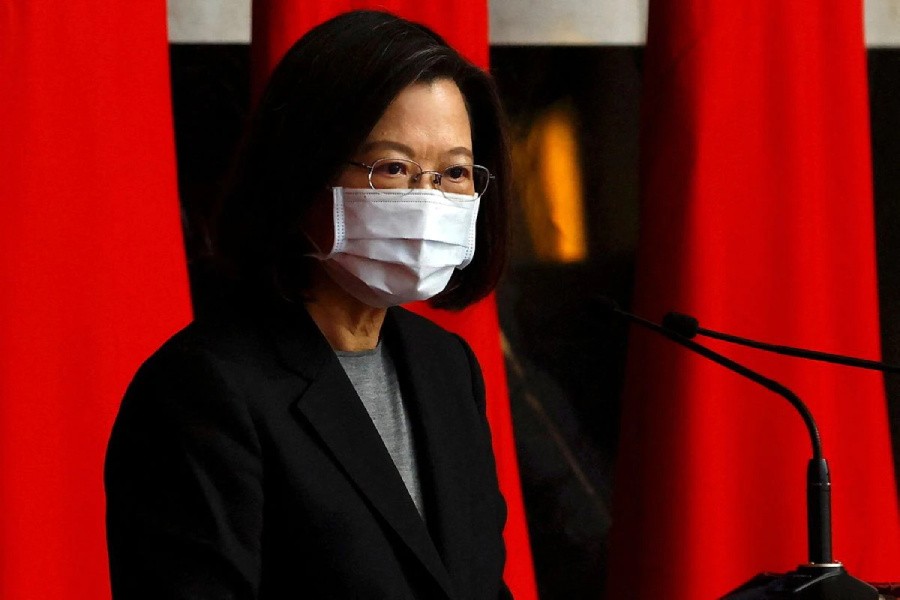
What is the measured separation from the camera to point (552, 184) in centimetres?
229

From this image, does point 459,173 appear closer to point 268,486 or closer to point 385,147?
point 385,147

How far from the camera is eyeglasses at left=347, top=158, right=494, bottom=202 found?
1.31 m

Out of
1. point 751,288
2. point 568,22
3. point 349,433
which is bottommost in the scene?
point 349,433

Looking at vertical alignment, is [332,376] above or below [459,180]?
below

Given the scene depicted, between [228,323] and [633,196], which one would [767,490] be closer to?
[633,196]

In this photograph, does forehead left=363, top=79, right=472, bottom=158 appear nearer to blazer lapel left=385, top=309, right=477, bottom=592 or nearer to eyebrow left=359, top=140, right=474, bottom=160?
eyebrow left=359, top=140, right=474, bottom=160

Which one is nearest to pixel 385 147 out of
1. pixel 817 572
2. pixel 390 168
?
pixel 390 168

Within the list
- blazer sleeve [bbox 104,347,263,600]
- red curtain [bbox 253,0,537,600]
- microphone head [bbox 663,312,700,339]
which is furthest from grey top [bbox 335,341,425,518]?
red curtain [bbox 253,0,537,600]

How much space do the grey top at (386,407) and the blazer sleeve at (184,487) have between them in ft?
0.72

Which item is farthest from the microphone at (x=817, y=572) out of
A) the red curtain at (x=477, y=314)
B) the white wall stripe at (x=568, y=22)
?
the white wall stripe at (x=568, y=22)

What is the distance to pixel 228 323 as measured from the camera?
50.8 inches

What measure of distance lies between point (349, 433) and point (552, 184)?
112cm

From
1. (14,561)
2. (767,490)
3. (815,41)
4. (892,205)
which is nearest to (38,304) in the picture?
(14,561)

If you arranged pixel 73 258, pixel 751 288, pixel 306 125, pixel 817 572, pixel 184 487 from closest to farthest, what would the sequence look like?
1. pixel 817 572
2. pixel 184 487
3. pixel 306 125
4. pixel 73 258
5. pixel 751 288
